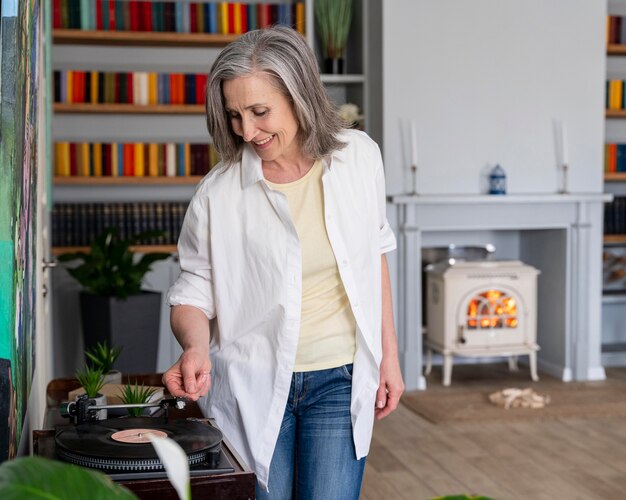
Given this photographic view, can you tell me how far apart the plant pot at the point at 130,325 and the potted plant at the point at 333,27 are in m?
1.79

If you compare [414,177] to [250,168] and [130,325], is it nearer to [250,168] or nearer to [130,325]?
[130,325]

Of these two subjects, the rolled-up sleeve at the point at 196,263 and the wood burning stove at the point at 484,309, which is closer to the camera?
the rolled-up sleeve at the point at 196,263

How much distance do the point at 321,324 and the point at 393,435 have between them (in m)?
2.79

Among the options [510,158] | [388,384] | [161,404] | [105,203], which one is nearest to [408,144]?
[510,158]

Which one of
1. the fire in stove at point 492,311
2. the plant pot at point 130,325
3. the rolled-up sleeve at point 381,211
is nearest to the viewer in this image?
the rolled-up sleeve at point 381,211

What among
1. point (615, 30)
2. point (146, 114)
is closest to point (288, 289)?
point (146, 114)

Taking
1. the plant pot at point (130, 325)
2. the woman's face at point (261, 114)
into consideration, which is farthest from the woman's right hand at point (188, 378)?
the plant pot at point (130, 325)

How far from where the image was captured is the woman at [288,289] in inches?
67.1

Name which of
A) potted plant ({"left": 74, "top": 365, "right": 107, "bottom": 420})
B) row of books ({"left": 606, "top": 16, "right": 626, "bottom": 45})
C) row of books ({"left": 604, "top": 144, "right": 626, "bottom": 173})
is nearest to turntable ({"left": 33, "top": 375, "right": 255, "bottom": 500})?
potted plant ({"left": 74, "top": 365, "right": 107, "bottom": 420})

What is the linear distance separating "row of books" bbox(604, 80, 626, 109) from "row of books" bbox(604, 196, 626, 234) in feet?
1.91

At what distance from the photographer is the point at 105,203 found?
5.48 m

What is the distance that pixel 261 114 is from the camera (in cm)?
167

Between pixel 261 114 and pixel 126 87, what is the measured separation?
386 centimetres

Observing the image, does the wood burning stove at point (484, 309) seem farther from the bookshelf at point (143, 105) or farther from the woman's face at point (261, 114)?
the woman's face at point (261, 114)
